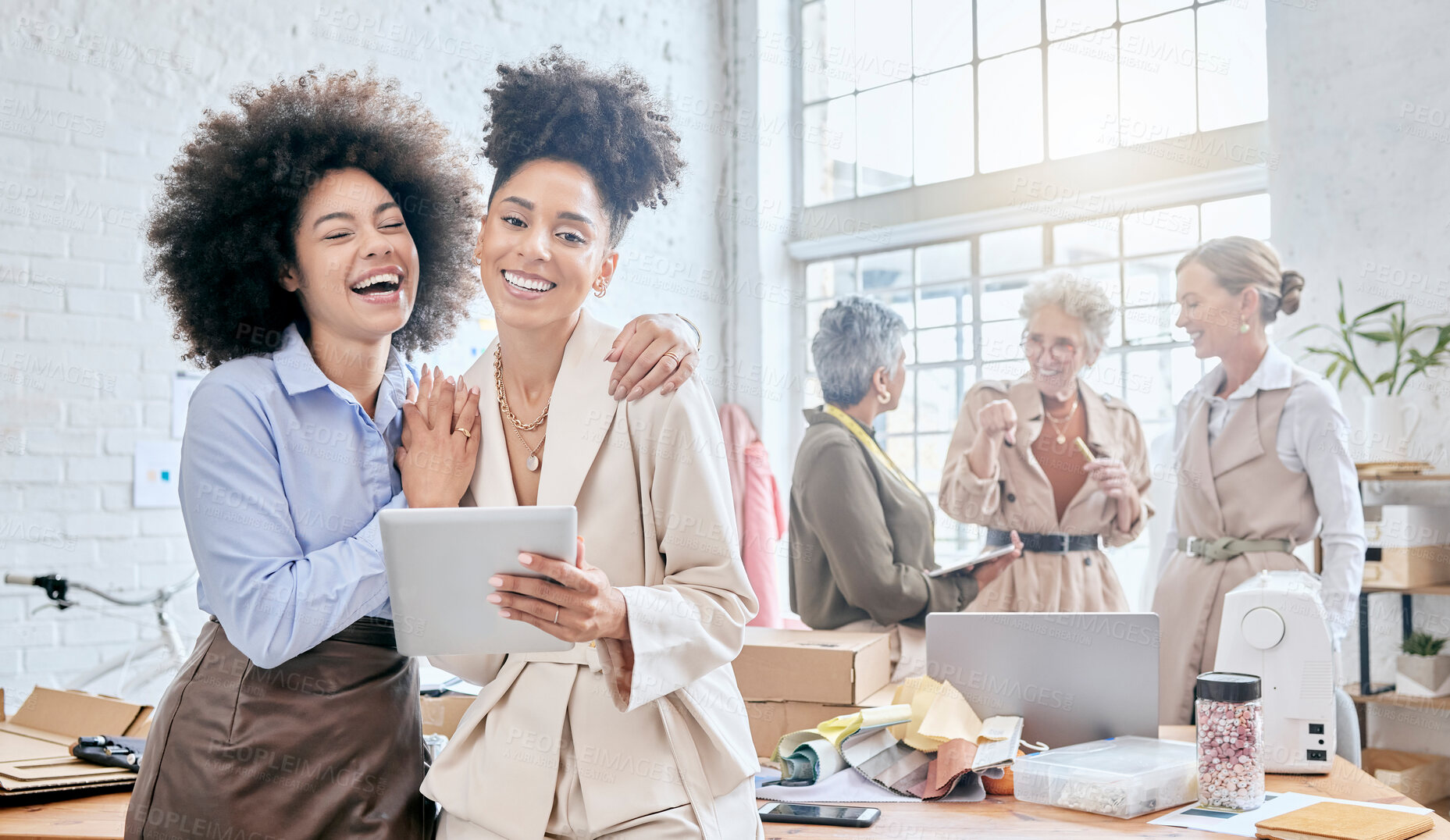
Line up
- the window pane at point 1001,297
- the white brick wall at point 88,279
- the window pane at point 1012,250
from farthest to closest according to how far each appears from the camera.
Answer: the window pane at point 1001,297
the window pane at point 1012,250
the white brick wall at point 88,279

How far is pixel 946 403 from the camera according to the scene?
648 centimetres

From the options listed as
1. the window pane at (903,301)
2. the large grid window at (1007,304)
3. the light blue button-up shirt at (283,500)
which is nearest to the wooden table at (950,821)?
the light blue button-up shirt at (283,500)

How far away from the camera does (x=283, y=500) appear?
1.52 meters

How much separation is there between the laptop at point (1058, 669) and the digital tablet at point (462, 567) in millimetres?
992

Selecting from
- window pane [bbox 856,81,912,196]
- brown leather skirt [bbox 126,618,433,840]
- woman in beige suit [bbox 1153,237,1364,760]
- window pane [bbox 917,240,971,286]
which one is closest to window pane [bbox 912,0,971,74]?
window pane [bbox 856,81,912,196]

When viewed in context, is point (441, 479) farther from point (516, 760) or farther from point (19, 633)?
point (19, 633)

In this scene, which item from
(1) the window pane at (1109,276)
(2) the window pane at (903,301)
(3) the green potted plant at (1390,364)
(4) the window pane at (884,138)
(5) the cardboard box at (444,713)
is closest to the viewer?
(5) the cardboard box at (444,713)

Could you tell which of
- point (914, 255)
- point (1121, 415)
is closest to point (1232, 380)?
point (1121, 415)

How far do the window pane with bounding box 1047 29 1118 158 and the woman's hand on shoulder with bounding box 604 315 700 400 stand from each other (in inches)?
193

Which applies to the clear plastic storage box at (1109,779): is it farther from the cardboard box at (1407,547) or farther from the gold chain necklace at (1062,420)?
the cardboard box at (1407,547)

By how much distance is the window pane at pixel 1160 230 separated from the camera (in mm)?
5473

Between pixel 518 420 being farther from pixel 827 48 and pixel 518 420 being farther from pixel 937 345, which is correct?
pixel 827 48

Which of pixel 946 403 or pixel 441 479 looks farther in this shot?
pixel 946 403

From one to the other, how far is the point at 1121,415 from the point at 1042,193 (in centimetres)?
291
